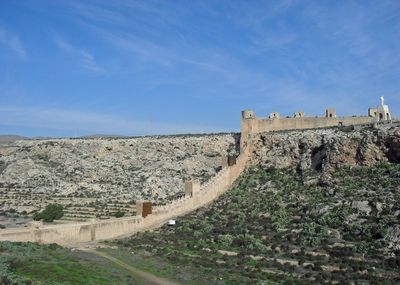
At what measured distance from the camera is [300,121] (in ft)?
179

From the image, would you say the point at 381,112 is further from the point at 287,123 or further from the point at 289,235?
the point at 289,235

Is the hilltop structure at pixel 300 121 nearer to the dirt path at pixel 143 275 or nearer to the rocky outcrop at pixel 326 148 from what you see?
the rocky outcrop at pixel 326 148

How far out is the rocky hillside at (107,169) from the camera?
172 ft

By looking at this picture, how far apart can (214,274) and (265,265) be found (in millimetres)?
3279

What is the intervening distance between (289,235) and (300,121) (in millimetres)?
23185

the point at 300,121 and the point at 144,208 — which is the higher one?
the point at 300,121

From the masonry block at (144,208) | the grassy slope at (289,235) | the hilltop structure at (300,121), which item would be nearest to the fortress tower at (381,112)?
the hilltop structure at (300,121)

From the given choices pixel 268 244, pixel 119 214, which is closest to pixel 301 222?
pixel 268 244

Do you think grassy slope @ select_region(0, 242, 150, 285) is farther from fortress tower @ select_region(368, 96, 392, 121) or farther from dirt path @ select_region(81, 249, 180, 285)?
fortress tower @ select_region(368, 96, 392, 121)

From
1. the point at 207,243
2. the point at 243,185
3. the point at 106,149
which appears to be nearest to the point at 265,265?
the point at 207,243

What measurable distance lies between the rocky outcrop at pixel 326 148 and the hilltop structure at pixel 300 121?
174 centimetres

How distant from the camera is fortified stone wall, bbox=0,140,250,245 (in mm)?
31953

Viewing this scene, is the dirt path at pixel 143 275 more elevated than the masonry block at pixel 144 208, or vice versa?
the masonry block at pixel 144 208

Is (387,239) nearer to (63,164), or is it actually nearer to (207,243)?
(207,243)
